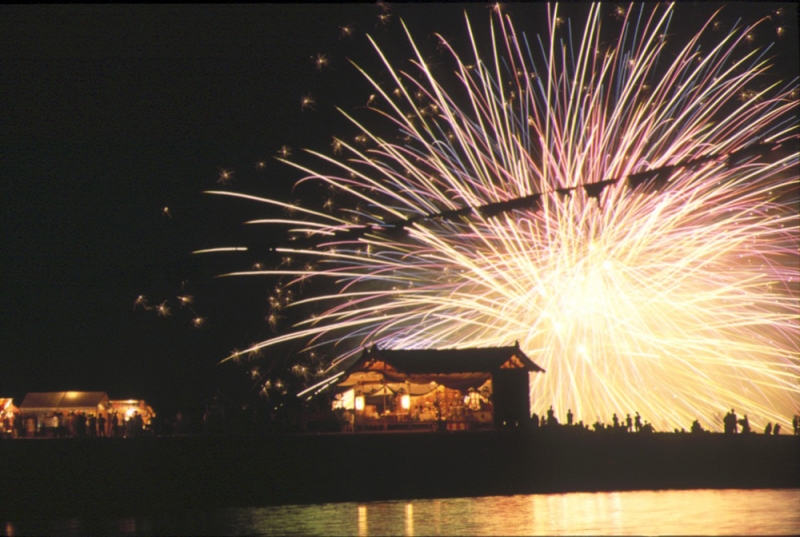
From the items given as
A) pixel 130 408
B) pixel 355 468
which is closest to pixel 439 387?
pixel 355 468

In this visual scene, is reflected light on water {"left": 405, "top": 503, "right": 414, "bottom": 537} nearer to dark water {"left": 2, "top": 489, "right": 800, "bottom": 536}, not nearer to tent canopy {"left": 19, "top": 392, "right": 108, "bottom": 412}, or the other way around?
dark water {"left": 2, "top": 489, "right": 800, "bottom": 536}

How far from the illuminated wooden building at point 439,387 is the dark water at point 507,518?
20.3 feet

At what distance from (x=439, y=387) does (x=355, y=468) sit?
6476mm

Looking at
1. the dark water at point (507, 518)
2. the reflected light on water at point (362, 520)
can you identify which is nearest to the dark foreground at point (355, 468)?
the dark water at point (507, 518)

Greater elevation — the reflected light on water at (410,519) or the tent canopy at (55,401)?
the tent canopy at (55,401)

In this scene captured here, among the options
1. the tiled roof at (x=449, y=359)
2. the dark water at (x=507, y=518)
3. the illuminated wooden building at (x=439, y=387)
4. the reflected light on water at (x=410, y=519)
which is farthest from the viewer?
the tiled roof at (x=449, y=359)

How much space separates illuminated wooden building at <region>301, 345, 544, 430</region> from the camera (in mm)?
21984

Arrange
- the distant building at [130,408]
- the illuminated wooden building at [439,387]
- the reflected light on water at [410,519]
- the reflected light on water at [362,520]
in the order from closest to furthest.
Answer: the reflected light on water at [410,519]
the reflected light on water at [362,520]
the illuminated wooden building at [439,387]
the distant building at [130,408]

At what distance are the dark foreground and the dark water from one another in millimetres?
928

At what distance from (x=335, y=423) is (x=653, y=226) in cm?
861

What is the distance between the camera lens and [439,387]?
22828mm

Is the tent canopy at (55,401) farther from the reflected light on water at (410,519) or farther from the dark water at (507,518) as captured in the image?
the reflected light on water at (410,519)

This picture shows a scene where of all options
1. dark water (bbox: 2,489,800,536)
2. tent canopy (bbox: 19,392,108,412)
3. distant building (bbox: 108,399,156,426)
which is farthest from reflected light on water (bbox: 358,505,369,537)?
distant building (bbox: 108,399,156,426)

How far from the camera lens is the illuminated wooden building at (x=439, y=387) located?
2198cm
